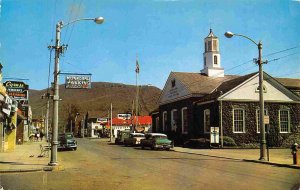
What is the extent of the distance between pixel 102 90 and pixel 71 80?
563 feet

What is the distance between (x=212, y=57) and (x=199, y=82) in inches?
186

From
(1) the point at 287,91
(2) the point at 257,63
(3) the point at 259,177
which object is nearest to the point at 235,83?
(1) the point at 287,91

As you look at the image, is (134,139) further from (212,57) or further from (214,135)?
(212,57)

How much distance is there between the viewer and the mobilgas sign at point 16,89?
122 feet

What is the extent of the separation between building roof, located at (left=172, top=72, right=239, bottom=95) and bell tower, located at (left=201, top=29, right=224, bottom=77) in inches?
33.3

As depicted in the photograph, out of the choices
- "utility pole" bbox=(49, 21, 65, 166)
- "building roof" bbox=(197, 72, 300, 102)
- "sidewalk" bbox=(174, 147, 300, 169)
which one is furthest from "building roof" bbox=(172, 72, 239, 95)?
"utility pole" bbox=(49, 21, 65, 166)

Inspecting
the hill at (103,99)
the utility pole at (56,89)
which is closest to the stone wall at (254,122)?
the utility pole at (56,89)

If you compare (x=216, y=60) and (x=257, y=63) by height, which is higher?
(x=216, y=60)

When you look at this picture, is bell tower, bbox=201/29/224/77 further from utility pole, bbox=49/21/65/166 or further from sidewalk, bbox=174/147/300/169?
utility pole, bbox=49/21/65/166

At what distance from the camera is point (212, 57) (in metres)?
51.1

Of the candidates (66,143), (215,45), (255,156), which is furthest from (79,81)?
(215,45)

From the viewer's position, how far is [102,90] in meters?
191

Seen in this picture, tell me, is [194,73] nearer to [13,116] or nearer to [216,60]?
[216,60]

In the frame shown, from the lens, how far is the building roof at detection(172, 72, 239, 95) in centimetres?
4661
